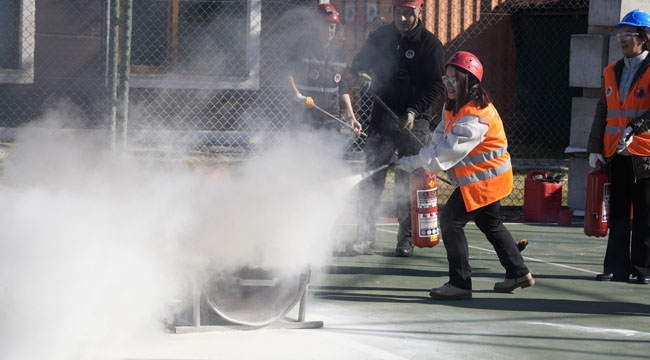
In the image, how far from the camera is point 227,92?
15.2 meters

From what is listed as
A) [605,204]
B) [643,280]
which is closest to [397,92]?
[605,204]

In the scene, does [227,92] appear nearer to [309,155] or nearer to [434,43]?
[434,43]

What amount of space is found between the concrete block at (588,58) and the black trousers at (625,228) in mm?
3828

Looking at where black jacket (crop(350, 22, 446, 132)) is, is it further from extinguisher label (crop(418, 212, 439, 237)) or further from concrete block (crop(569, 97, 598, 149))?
concrete block (crop(569, 97, 598, 149))

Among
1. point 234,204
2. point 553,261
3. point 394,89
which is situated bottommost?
point 553,261

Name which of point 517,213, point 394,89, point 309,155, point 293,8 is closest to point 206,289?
point 309,155

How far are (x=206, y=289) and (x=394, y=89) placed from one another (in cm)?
361

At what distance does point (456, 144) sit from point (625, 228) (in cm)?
197

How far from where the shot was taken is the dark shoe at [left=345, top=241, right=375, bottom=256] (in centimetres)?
877

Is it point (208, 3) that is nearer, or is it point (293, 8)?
point (208, 3)

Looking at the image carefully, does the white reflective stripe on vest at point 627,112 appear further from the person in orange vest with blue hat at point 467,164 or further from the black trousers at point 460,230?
the black trousers at point 460,230

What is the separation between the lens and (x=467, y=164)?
687cm

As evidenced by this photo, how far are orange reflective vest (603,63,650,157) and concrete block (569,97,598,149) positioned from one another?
3.82 m

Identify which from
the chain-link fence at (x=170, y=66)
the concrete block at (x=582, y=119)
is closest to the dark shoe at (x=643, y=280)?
the concrete block at (x=582, y=119)
